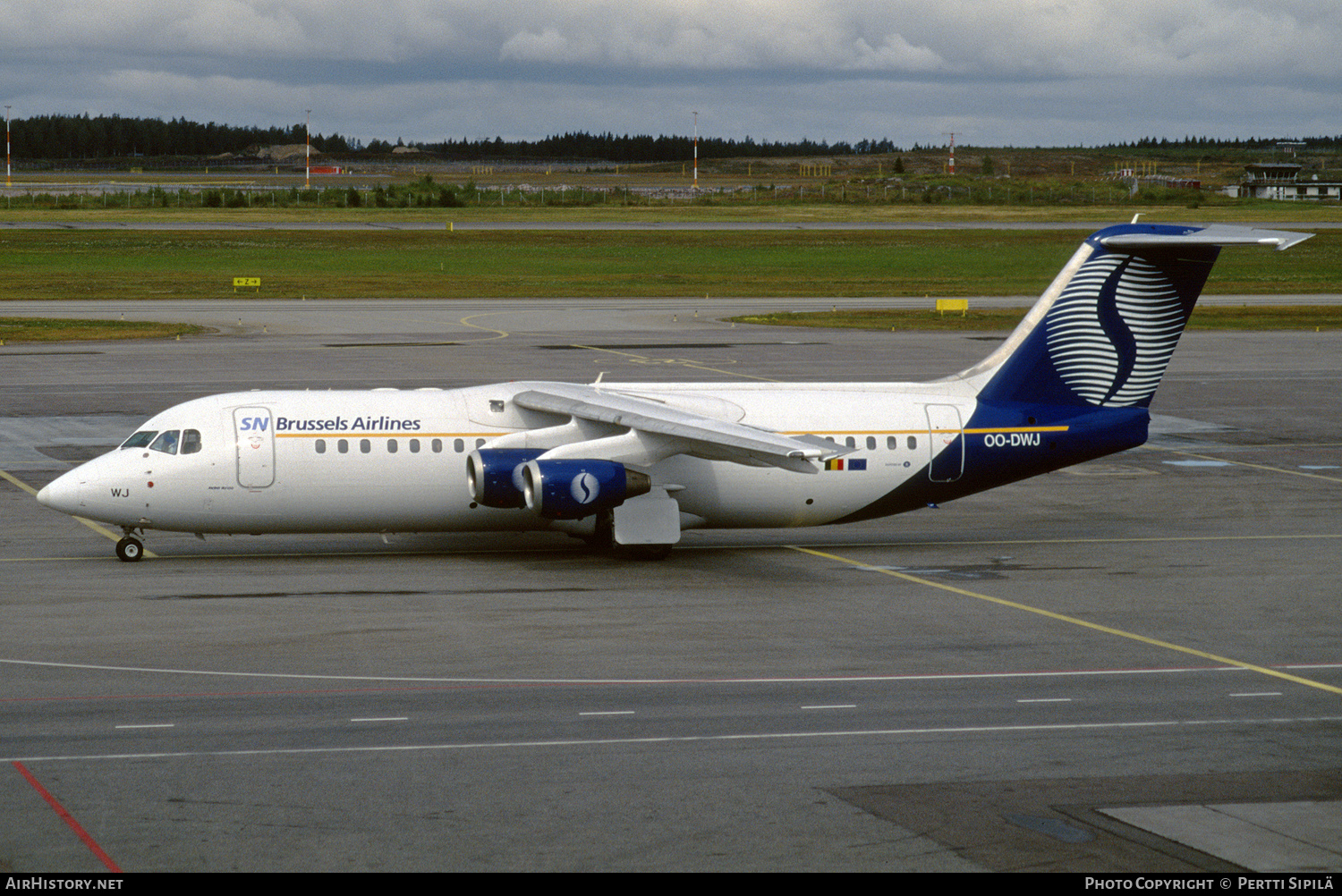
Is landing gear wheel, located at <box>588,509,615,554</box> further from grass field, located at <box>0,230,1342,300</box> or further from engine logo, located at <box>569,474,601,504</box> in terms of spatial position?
grass field, located at <box>0,230,1342,300</box>

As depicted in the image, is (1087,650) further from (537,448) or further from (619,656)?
(537,448)

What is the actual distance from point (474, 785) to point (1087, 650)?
35.3 ft

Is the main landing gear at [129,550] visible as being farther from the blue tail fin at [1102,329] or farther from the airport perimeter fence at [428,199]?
the airport perimeter fence at [428,199]

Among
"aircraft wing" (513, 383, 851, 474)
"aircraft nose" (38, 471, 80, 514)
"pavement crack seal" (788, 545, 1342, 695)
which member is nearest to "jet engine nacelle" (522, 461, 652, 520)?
"aircraft wing" (513, 383, 851, 474)

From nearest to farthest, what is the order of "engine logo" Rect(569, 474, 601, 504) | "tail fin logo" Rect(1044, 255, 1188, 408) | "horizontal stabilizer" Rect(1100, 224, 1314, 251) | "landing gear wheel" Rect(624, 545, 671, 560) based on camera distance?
"engine logo" Rect(569, 474, 601, 504), "horizontal stabilizer" Rect(1100, 224, 1314, 251), "landing gear wheel" Rect(624, 545, 671, 560), "tail fin logo" Rect(1044, 255, 1188, 408)

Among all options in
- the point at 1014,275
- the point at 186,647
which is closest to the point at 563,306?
the point at 1014,275

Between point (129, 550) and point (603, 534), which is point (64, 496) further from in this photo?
point (603, 534)

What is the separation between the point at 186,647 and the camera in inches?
902

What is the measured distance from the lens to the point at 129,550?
97.0 feet

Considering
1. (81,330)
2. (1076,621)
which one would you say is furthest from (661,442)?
(81,330)

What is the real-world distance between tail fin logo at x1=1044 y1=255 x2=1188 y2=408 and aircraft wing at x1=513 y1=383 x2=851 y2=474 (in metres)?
6.58

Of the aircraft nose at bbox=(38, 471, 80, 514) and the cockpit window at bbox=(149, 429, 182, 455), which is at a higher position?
the cockpit window at bbox=(149, 429, 182, 455)

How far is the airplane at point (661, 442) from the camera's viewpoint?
2902cm

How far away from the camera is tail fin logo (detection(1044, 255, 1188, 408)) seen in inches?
1270
